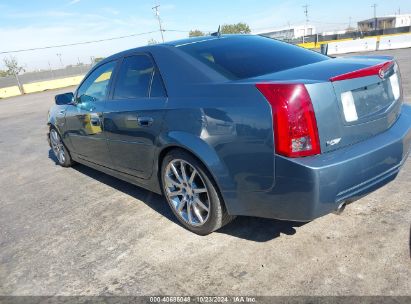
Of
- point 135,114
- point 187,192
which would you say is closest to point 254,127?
point 187,192

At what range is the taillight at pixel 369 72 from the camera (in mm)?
2430

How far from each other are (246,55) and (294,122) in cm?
110

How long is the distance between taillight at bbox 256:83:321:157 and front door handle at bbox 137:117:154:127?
126 centimetres

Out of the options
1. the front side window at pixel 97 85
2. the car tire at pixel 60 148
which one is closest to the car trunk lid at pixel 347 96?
the front side window at pixel 97 85

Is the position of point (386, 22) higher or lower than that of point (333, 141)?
higher

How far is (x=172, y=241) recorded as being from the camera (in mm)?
3168

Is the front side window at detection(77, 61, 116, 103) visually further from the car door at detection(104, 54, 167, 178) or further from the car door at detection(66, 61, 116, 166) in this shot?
the car door at detection(104, 54, 167, 178)

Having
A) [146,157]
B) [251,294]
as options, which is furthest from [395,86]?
[146,157]

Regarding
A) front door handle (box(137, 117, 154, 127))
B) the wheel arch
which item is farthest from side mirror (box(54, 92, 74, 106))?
the wheel arch

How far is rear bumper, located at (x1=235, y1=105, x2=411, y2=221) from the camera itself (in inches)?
90.6

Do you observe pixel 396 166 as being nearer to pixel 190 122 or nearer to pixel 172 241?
pixel 190 122

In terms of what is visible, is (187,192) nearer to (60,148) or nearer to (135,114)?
(135,114)

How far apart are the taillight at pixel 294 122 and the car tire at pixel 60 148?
13.6ft

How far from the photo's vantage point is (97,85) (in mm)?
4316
